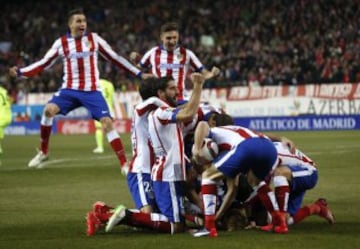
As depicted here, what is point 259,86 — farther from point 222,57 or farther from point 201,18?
point 201,18

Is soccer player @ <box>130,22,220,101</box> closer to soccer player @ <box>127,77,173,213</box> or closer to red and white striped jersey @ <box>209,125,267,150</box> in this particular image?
soccer player @ <box>127,77,173,213</box>

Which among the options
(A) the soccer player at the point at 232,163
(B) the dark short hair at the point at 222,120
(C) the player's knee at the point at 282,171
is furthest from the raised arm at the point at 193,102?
(C) the player's knee at the point at 282,171

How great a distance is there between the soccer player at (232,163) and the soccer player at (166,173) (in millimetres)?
234

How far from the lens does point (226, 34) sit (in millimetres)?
37281

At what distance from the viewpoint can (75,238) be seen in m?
8.77

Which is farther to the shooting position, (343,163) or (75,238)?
(343,163)

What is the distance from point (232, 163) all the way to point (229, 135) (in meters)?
0.36

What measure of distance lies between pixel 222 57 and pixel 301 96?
4583 mm

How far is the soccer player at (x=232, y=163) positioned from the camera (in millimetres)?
8656

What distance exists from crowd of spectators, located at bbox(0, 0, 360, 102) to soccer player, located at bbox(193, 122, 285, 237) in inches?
867

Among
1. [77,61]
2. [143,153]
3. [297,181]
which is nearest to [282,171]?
[297,181]

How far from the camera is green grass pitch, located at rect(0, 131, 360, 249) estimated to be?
27.4 ft

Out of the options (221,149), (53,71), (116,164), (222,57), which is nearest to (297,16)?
(222,57)

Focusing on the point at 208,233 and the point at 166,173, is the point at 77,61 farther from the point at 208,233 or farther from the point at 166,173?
the point at 208,233
